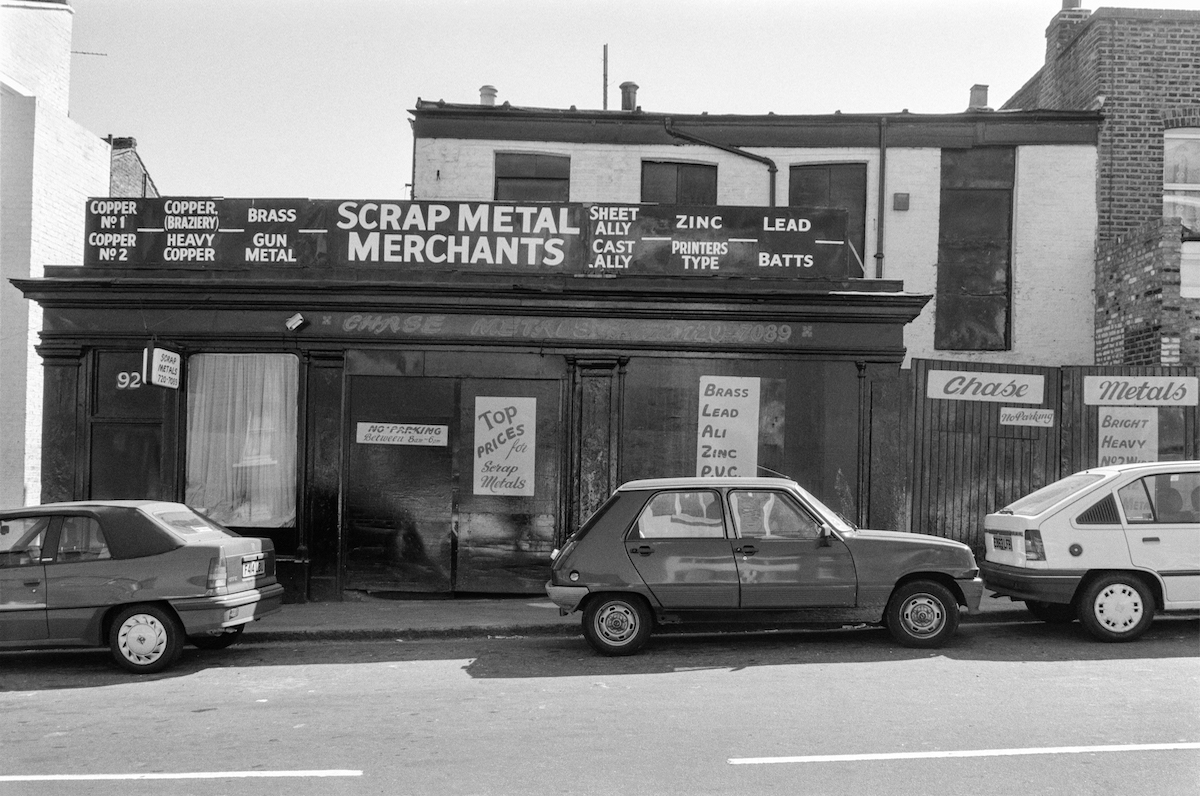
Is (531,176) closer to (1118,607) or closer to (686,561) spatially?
(686,561)

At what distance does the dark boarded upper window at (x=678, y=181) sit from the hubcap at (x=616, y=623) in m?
9.12

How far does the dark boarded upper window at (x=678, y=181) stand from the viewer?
16062 mm

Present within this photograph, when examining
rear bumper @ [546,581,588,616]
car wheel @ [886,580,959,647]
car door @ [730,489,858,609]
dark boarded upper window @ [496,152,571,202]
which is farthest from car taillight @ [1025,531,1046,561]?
dark boarded upper window @ [496,152,571,202]

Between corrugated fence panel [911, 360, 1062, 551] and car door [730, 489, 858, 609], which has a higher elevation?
corrugated fence panel [911, 360, 1062, 551]

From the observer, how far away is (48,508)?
8578 mm

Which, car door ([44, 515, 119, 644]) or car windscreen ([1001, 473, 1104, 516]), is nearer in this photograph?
car door ([44, 515, 119, 644])

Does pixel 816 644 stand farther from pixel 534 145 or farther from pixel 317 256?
pixel 534 145

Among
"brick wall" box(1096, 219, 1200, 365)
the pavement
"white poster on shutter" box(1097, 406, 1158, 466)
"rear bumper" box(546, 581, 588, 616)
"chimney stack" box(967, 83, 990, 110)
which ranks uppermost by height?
"chimney stack" box(967, 83, 990, 110)

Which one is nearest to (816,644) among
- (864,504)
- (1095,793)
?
(864,504)

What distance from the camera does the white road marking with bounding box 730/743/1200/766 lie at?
552 cm

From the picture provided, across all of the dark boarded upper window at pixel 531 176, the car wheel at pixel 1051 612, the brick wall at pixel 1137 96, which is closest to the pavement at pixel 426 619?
the car wheel at pixel 1051 612

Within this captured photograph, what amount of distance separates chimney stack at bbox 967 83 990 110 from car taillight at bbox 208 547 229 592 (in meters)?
14.4

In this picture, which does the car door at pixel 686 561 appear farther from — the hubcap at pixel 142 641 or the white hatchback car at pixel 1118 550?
the hubcap at pixel 142 641

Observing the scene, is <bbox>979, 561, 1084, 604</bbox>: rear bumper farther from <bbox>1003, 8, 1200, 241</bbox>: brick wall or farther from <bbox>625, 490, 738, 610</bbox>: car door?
<bbox>1003, 8, 1200, 241</bbox>: brick wall
